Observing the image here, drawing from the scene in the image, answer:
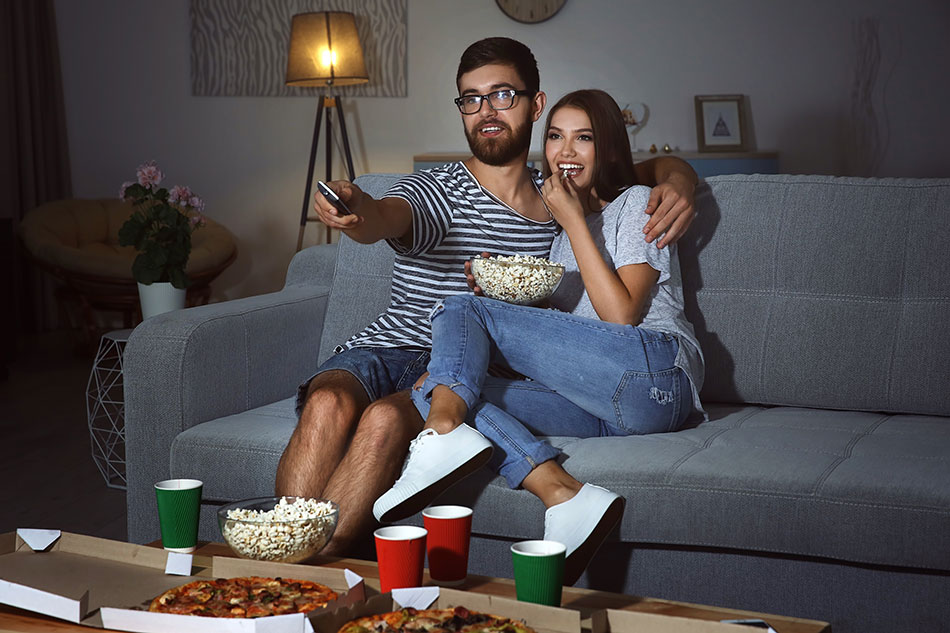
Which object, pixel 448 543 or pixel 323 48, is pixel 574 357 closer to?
pixel 448 543

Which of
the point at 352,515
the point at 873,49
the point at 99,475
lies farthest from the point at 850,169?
the point at 352,515

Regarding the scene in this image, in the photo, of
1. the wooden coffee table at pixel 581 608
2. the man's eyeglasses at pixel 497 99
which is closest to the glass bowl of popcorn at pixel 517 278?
the man's eyeglasses at pixel 497 99

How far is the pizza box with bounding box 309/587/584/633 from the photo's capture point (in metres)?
1.08

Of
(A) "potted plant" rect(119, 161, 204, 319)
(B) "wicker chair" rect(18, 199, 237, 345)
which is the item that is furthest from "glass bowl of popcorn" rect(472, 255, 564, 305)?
(B) "wicker chair" rect(18, 199, 237, 345)

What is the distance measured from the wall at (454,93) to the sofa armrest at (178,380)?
340 cm

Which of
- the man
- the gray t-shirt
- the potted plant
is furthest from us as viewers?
the potted plant

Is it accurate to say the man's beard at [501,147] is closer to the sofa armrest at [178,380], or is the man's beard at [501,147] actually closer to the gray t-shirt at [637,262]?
the gray t-shirt at [637,262]

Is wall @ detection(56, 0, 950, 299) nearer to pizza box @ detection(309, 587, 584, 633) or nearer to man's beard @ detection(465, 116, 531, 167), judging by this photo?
man's beard @ detection(465, 116, 531, 167)

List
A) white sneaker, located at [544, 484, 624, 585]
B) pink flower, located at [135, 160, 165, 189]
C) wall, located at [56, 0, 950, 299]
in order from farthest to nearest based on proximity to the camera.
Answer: wall, located at [56, 0, 950, 299] < pink flower, located at [135, 160, 165, 189] < white sneaker, located at [544, 484, 624, 585]

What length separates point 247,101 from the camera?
5.70 meters

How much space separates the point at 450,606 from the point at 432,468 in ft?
1.49

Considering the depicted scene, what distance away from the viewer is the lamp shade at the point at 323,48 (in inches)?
197

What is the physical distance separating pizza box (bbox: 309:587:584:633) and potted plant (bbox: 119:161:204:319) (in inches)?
81.2

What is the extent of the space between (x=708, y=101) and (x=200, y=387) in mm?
3687
